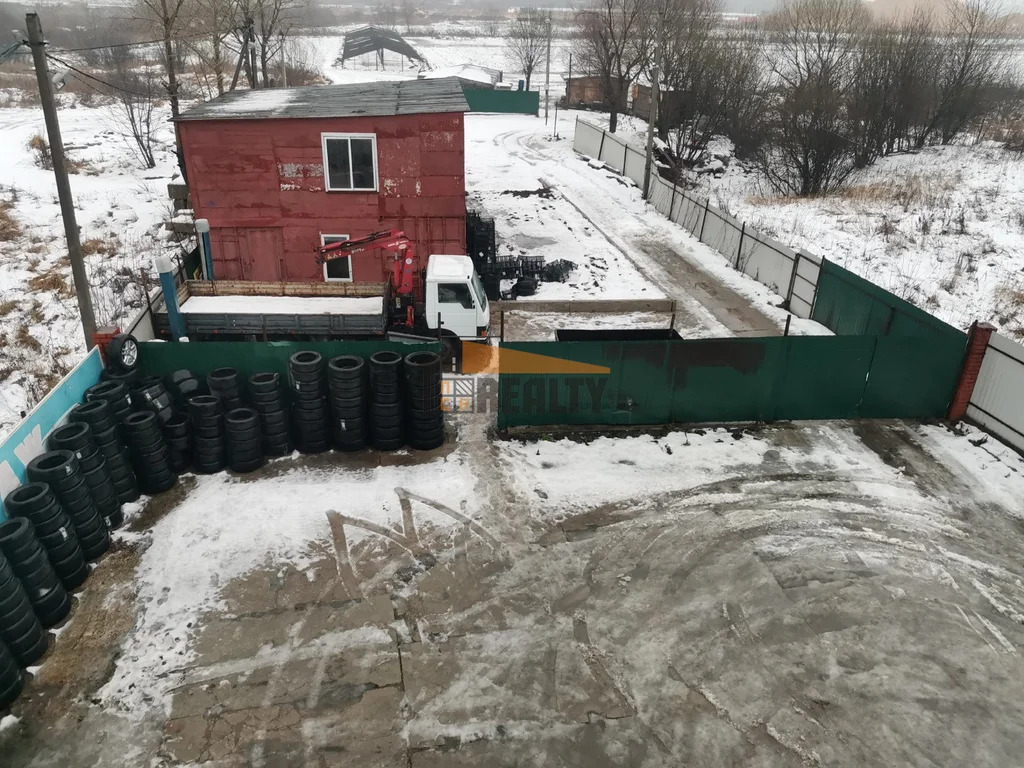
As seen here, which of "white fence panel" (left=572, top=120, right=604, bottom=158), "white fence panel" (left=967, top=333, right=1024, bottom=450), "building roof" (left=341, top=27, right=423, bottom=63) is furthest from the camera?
"building roof" (left=341, top=27, right=423, bottom=63)

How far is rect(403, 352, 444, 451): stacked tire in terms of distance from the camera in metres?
12.3

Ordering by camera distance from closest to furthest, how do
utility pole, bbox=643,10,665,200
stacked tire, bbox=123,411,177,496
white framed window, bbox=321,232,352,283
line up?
stacked tire, bbox=123,411,177,496
white framed window, bbox=321,232,352,283
utility pole, bbox=643,10,665,200

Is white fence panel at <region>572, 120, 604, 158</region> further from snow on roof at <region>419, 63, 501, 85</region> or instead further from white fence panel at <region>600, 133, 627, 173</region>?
snow on roof at <region>419, 63, 501, 85</region>

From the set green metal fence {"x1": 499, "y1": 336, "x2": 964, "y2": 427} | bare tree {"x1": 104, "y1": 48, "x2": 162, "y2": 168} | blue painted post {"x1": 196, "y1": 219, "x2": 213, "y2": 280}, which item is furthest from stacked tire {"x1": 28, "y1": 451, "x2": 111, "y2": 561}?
bare tree {"x1": 104, "y1": 48, "x2": 162, "y2": 168}

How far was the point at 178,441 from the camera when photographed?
38.8 feet

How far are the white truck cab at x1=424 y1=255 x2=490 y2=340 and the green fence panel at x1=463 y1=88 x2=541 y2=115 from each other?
139ft

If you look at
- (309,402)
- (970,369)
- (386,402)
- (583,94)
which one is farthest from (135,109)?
(970,369)

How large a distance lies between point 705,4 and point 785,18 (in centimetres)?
571

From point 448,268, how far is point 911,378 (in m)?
9.98

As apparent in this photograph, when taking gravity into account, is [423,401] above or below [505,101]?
below

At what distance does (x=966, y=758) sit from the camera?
7.46 meters

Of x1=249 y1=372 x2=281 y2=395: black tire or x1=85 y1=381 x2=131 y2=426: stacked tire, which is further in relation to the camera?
x1=249 y1=372 x2=281 y2=395: black tire

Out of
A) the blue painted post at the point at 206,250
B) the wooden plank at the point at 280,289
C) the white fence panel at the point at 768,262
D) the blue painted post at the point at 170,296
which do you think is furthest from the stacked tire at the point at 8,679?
the white fence panel at the point at 768,262

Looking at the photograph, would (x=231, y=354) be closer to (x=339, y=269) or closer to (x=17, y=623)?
(x=17, y=623)
